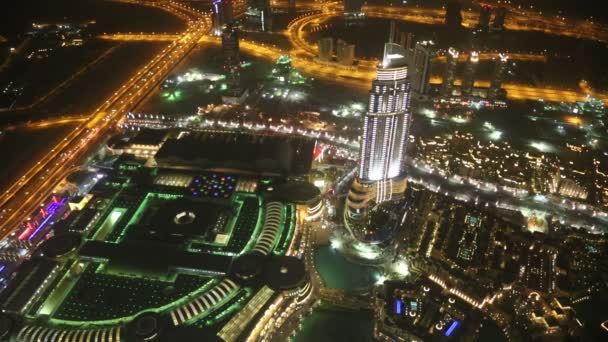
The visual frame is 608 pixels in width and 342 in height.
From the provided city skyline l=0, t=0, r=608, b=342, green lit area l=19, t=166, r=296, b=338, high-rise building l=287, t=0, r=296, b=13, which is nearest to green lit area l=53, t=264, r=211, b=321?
green lit area l=19, t=166, r=296, b=338

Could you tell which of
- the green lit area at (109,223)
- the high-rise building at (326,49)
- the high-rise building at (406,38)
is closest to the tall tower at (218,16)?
the high-rise building at (326,49)

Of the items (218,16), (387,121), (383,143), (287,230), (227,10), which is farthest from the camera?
(218,16)

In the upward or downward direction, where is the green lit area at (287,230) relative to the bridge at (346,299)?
upward

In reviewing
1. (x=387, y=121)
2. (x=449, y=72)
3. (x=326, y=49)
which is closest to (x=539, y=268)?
(x=387, y=121)

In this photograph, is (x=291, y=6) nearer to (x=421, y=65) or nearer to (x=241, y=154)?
(x=421, y=65)

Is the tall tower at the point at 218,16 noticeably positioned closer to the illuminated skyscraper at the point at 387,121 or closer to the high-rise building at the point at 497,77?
the high-rise building at the point at 497,77

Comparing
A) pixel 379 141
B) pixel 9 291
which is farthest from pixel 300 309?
pixel 9 291

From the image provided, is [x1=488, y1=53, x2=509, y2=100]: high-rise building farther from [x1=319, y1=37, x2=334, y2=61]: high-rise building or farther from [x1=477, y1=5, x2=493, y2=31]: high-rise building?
[x1=477, y1=5, x2=493, y2=31]: high-rise building
